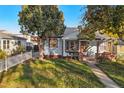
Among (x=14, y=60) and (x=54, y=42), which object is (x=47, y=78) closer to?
(x=14, y=60)

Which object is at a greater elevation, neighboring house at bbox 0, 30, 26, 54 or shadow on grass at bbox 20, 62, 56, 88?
neighboring house at bbox 0, 30, 26, 54

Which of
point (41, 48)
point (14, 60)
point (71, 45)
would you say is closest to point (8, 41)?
point (41, 48)

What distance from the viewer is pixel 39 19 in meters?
25.1

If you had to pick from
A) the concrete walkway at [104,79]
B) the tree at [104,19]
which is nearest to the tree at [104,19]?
the tree at [104,19]

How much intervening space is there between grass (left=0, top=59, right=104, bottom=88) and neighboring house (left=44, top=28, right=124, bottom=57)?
7885 mm

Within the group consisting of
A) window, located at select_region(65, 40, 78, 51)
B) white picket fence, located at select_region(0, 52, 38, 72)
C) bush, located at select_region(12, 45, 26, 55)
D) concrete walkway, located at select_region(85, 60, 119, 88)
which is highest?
window, located at select_region(65, 40, 78, 51)

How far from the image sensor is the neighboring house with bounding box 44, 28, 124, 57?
28344 millimetres

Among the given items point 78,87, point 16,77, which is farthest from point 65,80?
point 16,77

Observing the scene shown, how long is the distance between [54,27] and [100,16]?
9.56m

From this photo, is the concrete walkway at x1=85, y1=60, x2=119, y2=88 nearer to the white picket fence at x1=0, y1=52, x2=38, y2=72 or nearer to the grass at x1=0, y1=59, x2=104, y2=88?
the grass at x1=0, y1=59, x2=104, y2=88

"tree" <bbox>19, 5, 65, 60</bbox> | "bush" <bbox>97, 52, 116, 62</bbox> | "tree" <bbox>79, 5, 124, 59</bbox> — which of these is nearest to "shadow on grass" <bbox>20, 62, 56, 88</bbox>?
"tree" <bbox>79, 5, 124, 59</bbox>

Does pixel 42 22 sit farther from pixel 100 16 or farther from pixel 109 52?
pixel 100 16
